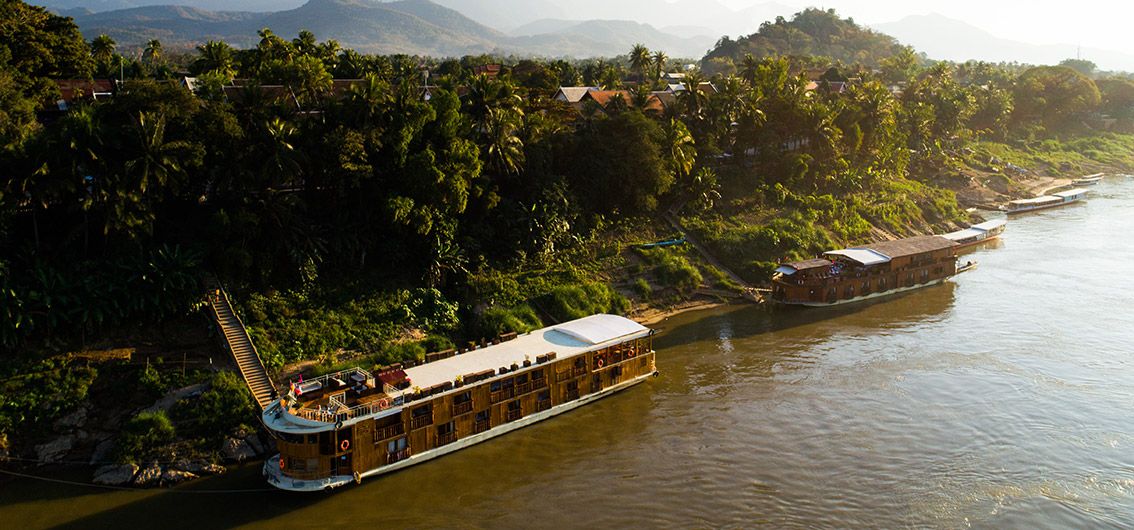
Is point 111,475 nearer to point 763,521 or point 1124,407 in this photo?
point 763,521

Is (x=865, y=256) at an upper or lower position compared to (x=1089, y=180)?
lower

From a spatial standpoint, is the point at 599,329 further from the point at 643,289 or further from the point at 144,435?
the point at 144,435

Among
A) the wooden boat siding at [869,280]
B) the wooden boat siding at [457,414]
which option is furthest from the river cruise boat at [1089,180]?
the wooden boat siding at [457,414]

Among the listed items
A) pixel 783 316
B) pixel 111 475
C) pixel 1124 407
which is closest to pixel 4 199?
pixel 111 475

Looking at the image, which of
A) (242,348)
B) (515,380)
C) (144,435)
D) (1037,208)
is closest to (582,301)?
(515,380)

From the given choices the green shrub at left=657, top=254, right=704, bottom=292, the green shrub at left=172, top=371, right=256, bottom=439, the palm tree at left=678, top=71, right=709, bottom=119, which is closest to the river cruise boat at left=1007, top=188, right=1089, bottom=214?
the palm tree at left=678, top=71, right=709, bottom=119

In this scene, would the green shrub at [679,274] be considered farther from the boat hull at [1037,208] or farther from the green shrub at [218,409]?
the boat hull at [1037,208]

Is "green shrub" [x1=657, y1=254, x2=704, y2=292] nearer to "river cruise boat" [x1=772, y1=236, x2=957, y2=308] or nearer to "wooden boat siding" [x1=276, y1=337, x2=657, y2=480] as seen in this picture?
"river cruise boat" [x1=772, y1=236, x2=957, y2=308]
